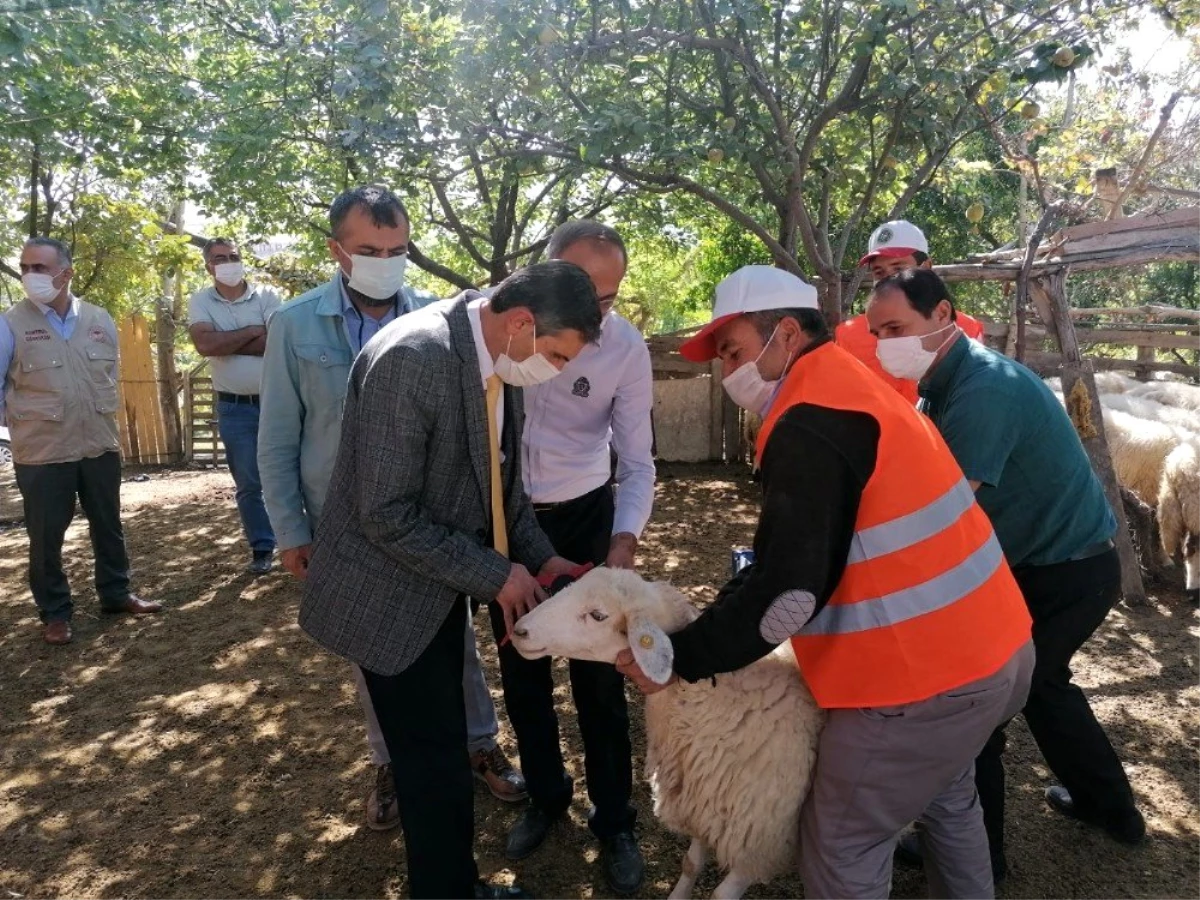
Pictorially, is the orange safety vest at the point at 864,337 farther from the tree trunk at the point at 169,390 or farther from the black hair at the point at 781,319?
the tree trunk at the point at 169,390

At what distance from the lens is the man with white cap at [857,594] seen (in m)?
1.91

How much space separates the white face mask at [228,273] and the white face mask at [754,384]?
16.4 feet

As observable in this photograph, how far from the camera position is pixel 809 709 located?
2.40 m

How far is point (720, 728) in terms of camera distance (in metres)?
2.44

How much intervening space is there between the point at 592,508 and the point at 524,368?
105 centimetres

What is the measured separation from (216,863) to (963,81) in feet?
22.3

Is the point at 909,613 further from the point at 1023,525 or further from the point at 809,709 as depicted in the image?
the point at 1023,525

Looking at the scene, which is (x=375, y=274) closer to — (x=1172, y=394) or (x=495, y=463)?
(x=495, y=463)

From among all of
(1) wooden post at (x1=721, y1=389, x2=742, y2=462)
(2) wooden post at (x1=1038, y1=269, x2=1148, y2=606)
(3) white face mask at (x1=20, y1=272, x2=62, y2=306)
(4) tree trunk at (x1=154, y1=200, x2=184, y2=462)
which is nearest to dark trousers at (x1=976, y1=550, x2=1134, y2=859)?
(2) wooden post at (x1=1038, y1=269, x2=1148, y2=606)

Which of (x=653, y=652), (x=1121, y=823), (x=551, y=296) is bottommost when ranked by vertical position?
(x=1121, y=823)

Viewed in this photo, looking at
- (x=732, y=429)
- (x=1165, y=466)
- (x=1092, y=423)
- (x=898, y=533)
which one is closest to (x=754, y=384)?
(x=898, y=533)

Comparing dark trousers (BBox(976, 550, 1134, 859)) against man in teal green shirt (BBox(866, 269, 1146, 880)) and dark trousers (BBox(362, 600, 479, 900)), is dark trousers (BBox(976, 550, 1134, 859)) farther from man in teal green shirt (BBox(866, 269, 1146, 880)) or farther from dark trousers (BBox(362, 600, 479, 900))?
dark trousers (BBox(362, 600, 479, 900))

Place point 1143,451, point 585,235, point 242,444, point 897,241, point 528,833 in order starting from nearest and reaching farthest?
point 585,235
point 528,833
point 897,241
point 242,444
point 1143,451

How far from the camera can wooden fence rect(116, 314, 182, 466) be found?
12305mm
